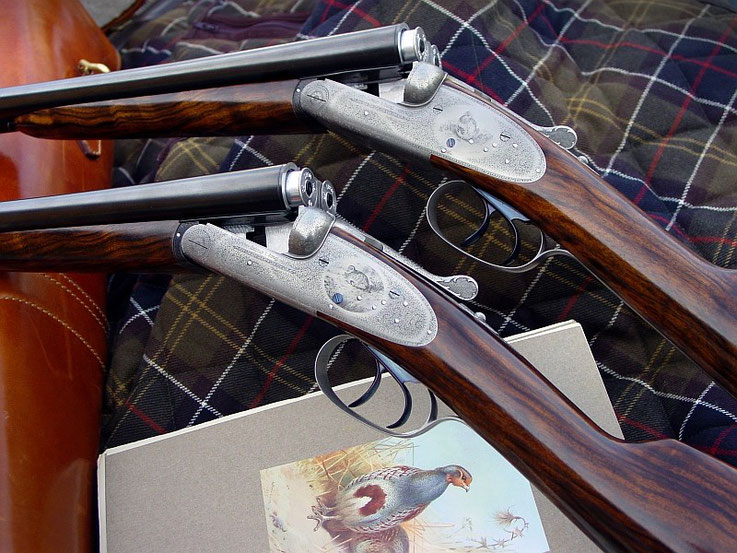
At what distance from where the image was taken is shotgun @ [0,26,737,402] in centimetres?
96

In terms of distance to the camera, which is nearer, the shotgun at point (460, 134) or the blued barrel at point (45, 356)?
the shotgun at point (460, 134)

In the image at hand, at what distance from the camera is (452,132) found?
1.08 metres

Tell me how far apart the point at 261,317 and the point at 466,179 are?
0.49 metres

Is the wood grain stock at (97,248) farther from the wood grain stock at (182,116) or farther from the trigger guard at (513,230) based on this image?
the trigger guard at (513,230)

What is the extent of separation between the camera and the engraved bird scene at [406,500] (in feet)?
3.60

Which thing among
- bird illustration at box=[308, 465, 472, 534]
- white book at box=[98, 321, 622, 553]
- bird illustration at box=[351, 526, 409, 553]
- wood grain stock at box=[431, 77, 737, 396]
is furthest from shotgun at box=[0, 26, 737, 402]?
bird illustration at box=[351, 526, 409, 553]

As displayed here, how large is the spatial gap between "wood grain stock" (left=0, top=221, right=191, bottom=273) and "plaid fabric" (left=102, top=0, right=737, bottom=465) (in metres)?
0.26

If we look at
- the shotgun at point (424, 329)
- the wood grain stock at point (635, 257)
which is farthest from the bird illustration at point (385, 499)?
the wood grain stock at point (635, 257)

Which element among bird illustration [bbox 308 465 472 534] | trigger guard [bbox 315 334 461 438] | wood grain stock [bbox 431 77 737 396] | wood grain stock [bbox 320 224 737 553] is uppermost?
wood grain stock [bbox 431 77 737 396]

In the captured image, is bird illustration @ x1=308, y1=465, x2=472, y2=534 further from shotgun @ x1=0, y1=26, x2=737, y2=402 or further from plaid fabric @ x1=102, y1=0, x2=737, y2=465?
shotgun @ x1=0, y1=26, x2=737, y2=402

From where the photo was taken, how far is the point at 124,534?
117 cm

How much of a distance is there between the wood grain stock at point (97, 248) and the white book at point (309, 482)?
0.31 meters

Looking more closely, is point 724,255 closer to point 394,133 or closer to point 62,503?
point 394,133

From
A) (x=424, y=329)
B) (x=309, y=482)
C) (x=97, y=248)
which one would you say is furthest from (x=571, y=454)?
(x=97, y=248)
